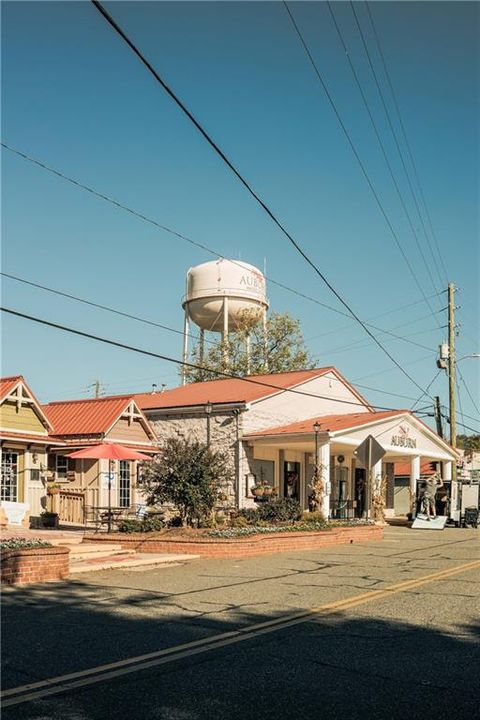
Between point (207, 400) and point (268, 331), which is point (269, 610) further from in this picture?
point (268, 331)

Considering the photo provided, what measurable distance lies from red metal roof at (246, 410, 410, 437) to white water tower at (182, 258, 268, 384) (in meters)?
15.7

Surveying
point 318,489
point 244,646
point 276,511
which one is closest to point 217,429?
point 318,489

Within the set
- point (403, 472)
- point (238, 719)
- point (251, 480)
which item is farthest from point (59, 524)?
point (403, 472)

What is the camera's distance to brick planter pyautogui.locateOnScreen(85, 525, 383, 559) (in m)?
17.3

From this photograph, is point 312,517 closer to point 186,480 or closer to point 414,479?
point 186,480

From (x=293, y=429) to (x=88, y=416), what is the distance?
784 centimetres

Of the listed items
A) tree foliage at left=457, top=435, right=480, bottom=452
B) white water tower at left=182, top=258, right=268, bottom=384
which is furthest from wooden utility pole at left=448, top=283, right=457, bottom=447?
tree foliage at left=457, top=435, right=480, bottom=452

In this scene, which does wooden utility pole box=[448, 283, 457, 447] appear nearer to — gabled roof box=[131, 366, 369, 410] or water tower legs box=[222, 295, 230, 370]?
gabled roof box=[131, 366, 369, 410]

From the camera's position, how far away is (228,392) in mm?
33531

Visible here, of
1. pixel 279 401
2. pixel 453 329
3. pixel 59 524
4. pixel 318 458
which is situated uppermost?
pixel 453 329

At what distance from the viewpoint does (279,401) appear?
106 feet

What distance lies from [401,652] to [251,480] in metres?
22.6

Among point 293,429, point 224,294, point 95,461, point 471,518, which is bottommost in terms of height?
point 471,518

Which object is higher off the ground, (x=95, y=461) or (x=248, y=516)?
(x=95, y=461)
